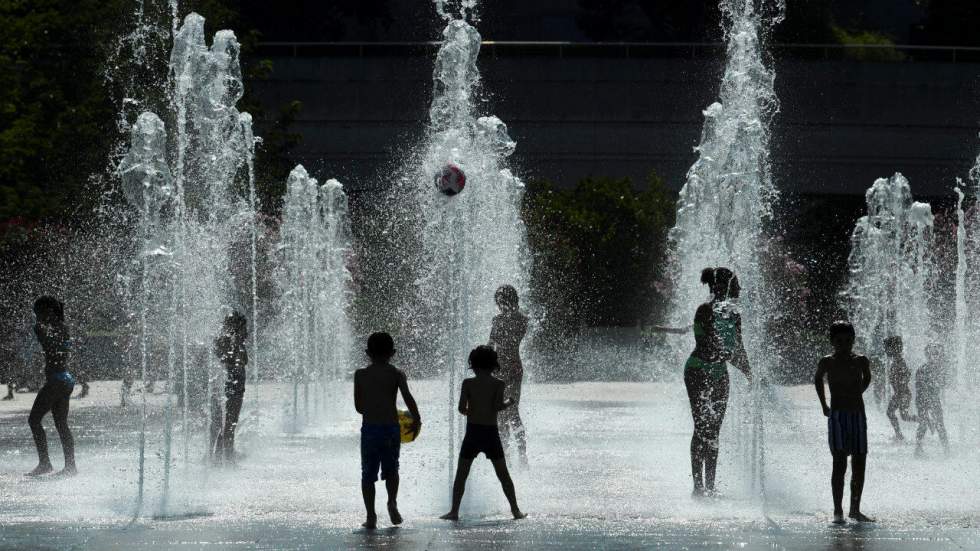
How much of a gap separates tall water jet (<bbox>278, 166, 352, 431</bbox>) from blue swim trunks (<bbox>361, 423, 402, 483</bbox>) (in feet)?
37.0

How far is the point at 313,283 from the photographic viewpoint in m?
22.3

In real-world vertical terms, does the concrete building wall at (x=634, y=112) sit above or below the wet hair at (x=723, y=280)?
above

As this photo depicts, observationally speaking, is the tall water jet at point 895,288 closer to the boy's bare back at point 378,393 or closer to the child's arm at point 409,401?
the child's arm at point 409,401

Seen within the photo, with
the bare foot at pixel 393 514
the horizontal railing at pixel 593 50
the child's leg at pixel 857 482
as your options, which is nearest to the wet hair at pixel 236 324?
the bare foot at pixel 393 514

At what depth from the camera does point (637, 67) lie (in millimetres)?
42188

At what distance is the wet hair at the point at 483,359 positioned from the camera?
353 inches

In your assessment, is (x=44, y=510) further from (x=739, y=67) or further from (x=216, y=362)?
(x=739, y=67)

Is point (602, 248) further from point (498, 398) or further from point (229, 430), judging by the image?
point (498, 398)

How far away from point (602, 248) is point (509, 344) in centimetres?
2174

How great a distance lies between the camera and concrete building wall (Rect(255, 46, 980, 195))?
42094 millimetres

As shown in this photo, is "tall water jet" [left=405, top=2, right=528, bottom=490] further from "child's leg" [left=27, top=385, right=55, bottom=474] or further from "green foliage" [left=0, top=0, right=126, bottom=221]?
"green foliage" [left=0, top=0, right=126, bottom=221]

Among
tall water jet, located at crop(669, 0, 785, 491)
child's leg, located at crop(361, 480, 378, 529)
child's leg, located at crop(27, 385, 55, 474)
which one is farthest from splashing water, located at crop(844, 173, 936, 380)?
child's leg, located at crop(361, 480, 378, 529)

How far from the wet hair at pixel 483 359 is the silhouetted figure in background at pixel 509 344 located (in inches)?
102

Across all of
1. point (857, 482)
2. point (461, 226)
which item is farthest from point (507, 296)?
point (857, 482)
